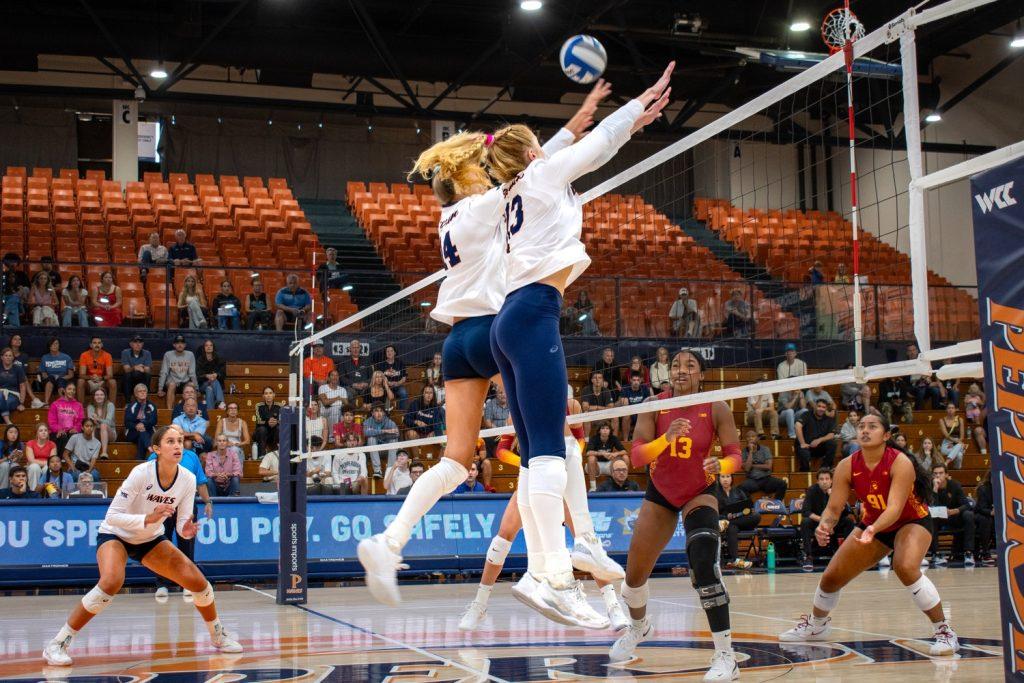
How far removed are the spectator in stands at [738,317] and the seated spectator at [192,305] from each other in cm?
871

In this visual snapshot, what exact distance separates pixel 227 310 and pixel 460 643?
11930 millimetres

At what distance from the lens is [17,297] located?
17094 millimetres

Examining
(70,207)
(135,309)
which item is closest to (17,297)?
(135,309)

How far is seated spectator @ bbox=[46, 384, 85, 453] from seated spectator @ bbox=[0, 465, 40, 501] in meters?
1.38

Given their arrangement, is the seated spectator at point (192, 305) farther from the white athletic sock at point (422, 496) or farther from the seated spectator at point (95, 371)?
the white athletic sock at point (422, 496)

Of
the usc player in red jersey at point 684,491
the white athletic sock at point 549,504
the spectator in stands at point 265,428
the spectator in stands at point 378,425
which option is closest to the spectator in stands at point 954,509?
the spectator in stands at point 378,425

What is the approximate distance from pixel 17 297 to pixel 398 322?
6005mm

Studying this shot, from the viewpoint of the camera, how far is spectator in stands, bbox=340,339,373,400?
15.9 m

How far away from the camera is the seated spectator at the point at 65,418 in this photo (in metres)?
15.0

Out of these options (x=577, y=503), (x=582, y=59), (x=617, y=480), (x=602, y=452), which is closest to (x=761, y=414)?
(x=602, y=452)

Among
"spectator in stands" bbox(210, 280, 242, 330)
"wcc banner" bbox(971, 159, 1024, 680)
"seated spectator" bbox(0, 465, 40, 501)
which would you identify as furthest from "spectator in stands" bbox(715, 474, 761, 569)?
"wcc banner" bbox(971, 159, 1024, 680)

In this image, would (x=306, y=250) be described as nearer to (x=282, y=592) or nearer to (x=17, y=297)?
(x=17, y=297)

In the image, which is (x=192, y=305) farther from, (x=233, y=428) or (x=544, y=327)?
(x=544, y=327)

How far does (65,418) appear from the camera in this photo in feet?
49.6
